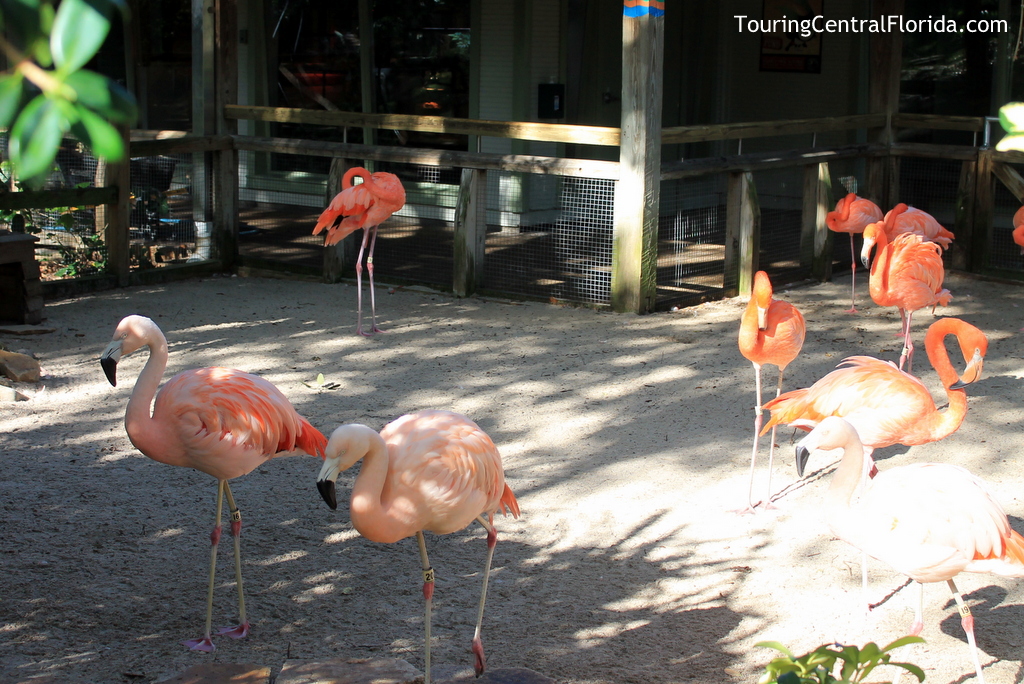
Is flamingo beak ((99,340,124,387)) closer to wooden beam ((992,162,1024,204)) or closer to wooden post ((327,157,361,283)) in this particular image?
wooden post ((327,157,361,283))

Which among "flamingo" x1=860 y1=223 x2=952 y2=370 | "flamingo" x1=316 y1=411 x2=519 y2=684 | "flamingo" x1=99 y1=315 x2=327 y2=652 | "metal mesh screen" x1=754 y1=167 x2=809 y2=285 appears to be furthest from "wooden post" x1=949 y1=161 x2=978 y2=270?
"flamingo" x1=99 y1=315 x2=327 y2=652

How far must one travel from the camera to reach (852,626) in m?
3.36

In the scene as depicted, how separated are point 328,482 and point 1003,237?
343 inches

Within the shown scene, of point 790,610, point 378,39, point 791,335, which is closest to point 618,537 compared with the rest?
point 790,610

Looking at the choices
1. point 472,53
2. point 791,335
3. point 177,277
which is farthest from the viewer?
point 472,53

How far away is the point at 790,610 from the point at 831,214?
4999 mm

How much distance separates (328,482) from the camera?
2562 millimetres

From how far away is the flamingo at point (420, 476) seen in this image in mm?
2768

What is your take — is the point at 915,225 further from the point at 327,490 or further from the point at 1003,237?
the point at 327,490

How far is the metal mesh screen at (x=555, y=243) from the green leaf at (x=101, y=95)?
667cm

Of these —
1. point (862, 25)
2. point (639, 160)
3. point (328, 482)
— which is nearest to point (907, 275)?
point (639, 160)

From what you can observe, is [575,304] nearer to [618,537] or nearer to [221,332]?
[221,332]

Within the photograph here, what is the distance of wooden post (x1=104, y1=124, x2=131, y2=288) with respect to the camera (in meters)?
7.91

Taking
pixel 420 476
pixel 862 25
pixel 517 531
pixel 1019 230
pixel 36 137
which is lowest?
pixel 517 531
